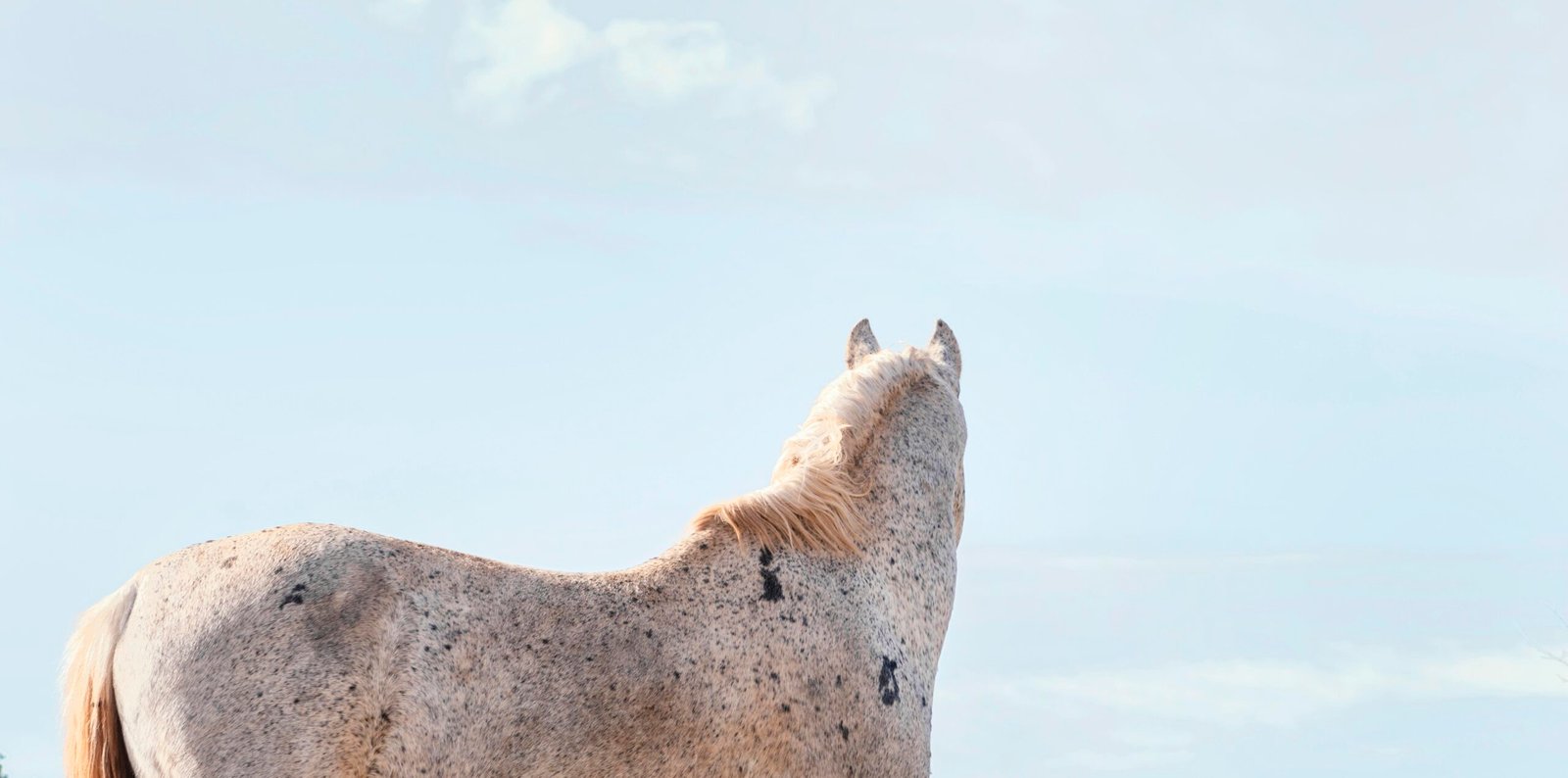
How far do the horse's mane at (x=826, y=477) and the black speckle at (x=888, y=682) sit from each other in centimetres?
57

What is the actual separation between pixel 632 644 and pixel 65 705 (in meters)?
2.33

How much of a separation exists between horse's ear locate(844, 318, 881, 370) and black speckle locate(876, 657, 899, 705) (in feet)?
6.63

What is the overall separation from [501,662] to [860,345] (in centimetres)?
331

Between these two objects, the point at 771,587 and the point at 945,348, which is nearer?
the point at 771,587

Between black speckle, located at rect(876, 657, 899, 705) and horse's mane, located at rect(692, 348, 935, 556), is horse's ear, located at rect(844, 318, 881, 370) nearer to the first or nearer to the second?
horse's mane, located at rect(692, 348, 935, 556)

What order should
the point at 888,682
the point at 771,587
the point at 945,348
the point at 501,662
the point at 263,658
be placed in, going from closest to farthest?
the point at 263,658
the point at 501,662
the point at 771,587
the point at 888,682
the point at 945,348

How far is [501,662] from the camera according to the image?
554 centimetres

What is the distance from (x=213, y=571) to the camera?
18.3ft

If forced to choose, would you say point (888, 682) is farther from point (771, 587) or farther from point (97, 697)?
point (97, 697)

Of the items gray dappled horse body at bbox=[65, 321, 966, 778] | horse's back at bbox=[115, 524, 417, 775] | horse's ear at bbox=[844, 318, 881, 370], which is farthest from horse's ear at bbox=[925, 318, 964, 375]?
horse's back at bbox=[115, 524, 417, 775]

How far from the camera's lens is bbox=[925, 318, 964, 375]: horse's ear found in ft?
26.6

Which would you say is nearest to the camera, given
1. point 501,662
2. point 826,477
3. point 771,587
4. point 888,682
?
point 501,662

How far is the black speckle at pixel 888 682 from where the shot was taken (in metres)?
6.44

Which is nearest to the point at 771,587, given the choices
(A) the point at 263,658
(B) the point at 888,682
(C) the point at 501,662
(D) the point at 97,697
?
(B) the point at 888,682
